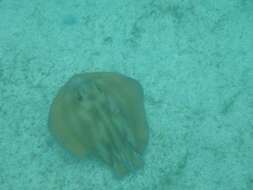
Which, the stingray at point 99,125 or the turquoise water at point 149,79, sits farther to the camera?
the turquoise water at point 149,79

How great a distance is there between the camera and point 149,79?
5320 mm

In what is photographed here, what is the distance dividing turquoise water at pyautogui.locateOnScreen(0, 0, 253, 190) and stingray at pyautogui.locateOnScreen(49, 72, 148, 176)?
1.10ft

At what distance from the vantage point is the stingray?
13.7 ft

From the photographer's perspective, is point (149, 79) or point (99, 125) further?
point (149, 79)

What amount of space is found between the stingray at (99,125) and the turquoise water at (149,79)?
33 cm

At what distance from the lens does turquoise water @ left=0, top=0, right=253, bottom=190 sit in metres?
4.48

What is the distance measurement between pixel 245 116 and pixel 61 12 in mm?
3672

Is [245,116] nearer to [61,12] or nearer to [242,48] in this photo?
[242,48]

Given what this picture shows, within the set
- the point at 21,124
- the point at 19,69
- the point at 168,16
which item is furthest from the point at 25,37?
the point at 168,16

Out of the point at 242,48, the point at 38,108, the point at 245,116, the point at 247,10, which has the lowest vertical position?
the point at 38,108

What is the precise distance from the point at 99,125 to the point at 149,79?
1.47 meters

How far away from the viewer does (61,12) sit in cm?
611

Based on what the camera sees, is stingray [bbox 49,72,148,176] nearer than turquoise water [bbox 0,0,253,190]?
Yes

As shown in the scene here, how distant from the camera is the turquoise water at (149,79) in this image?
448 cm
